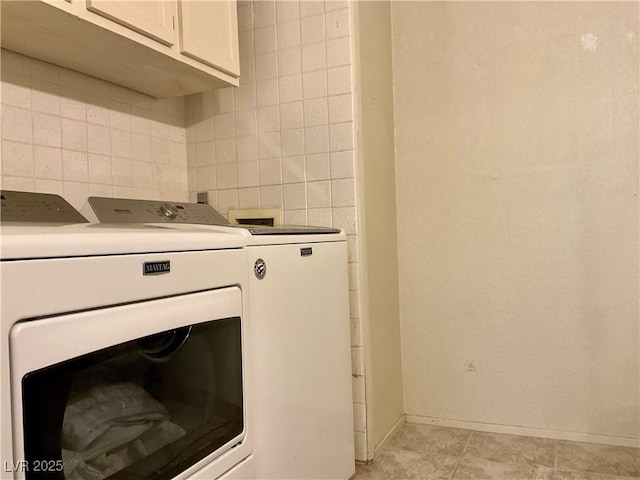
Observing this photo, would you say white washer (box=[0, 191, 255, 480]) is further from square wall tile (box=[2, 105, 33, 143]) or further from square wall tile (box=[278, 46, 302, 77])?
square wall tile (box=[278, 46, 302, 77])

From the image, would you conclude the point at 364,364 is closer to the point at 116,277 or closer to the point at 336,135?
the point at 336,135

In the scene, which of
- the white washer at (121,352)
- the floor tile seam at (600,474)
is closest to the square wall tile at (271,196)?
the white washer at (121,352)

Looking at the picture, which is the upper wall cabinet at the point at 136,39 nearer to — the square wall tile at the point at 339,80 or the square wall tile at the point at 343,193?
the square wall tile at the point at 339,80

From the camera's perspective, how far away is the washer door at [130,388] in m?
0.75

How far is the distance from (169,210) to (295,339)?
645mm

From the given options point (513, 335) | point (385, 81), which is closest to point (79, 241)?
point (385, 81)

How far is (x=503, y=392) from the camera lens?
2.19 metres

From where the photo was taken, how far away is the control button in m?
1.72

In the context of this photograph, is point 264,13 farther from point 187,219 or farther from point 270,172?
point 187,219

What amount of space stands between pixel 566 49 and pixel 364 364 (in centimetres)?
149

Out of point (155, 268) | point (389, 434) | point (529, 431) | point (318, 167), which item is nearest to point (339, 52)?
point (318, 167)

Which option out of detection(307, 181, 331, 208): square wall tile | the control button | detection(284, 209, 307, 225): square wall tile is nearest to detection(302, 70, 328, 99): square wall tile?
detection(307, 181, 331, 208): square wall tile

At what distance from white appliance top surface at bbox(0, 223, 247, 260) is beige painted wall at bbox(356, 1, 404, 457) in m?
0.98

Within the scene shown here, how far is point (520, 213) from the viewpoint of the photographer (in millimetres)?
2137
